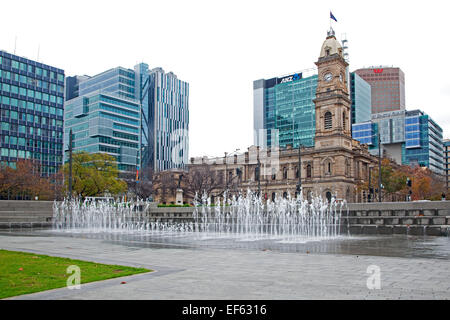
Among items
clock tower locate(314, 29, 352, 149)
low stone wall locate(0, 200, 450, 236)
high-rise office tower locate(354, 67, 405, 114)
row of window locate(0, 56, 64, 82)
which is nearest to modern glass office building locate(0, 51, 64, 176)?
row of window locate(0, 56, 64, 82)

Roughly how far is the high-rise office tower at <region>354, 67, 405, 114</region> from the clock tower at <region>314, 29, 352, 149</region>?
126 metres

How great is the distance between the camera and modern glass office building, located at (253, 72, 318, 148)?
11356 cm

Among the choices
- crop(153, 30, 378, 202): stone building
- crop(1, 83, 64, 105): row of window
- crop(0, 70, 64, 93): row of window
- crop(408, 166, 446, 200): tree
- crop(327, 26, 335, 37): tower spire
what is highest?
crop(327, 26, 335, 37): tower spire

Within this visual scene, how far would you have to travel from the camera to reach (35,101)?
8456cm

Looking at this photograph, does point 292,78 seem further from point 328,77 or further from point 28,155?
point 28,155

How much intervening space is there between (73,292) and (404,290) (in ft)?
18.9

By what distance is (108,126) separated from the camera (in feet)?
351

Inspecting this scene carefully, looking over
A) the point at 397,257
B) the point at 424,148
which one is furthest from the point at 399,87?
the point at 397,257

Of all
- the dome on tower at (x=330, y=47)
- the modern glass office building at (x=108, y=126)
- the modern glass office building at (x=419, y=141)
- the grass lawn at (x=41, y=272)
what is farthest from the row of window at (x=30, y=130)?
the modern glass office building at (x=419, y=141)

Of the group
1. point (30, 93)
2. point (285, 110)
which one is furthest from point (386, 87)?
point (30, 93)

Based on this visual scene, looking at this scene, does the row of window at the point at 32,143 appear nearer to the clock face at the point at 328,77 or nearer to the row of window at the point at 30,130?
the row of window at the point at 30,130

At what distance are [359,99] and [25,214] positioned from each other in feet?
413

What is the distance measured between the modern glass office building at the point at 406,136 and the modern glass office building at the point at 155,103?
57.2 meters

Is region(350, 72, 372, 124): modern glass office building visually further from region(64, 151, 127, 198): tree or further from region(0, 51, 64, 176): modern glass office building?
region(64, 151, 127, 198): tree
